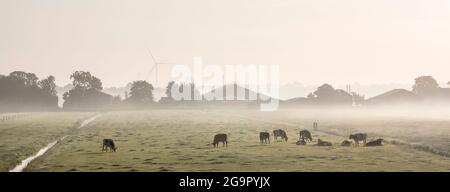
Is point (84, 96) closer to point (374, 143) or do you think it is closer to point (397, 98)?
point (397, 98)

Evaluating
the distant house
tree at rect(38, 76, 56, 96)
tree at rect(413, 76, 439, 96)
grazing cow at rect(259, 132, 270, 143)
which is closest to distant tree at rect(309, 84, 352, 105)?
the distant house

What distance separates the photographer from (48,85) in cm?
19450

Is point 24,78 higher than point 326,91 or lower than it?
higher

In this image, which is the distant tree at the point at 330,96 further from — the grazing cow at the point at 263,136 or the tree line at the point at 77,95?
the grazing cow at the point at 263,136

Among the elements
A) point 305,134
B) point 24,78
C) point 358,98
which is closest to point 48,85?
point 24,78

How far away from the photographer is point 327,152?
40531mm

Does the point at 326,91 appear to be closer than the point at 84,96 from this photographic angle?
Yes

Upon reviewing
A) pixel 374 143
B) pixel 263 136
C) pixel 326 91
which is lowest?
pixel 374 143

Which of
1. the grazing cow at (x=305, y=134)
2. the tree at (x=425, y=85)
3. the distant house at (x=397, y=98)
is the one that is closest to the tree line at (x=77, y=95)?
the tree at (x=425, y=85)
